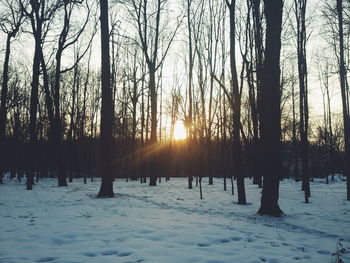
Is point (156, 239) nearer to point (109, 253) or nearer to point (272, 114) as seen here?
point (109, 253)

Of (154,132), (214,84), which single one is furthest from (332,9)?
(154,132)

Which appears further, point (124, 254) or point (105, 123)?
point (105, 123)

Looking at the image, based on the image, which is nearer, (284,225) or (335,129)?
(284,225)

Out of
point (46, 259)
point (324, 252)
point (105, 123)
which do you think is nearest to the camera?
point (46, 259)

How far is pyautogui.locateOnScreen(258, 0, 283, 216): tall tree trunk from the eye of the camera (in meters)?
7.76

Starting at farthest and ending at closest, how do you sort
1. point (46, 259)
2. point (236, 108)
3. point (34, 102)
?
point (34, 102) < point (236, 108) < point (46, 259)

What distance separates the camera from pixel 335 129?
4719cm

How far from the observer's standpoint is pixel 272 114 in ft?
25.6

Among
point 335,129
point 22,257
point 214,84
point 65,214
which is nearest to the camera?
point 22,257

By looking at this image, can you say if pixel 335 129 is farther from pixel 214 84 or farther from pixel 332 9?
pixel 332 9

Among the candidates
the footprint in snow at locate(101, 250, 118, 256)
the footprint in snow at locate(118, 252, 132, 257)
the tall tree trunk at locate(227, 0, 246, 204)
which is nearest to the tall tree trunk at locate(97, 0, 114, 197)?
the tall tree trunk at locate(227, 0, 246, 204)

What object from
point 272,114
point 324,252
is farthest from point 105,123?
point 324,252

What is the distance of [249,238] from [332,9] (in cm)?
1330

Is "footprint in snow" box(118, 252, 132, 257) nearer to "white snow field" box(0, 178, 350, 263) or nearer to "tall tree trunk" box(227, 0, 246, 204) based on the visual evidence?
"white snow field" box(0, 178, 350, 263)
